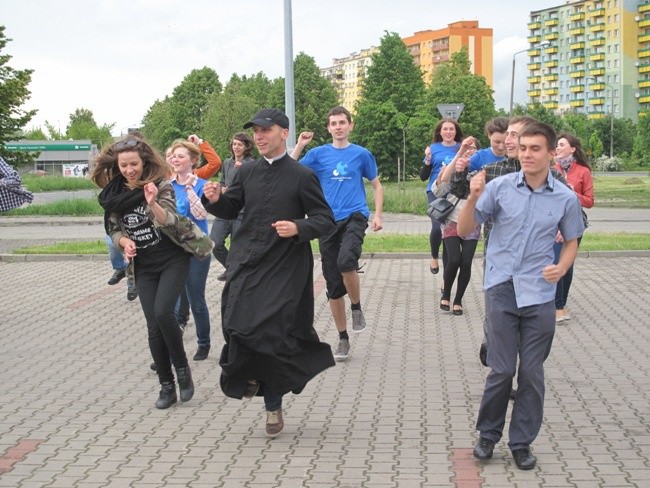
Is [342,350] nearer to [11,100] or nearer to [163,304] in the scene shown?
[163,304]

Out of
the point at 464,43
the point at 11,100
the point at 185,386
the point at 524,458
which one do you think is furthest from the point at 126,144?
the point at 464,43

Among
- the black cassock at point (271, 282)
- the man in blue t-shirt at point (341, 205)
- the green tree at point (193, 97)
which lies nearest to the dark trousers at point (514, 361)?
the black cassock at point (271, 282)

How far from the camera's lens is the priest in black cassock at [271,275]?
20.4ft

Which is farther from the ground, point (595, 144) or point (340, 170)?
point (340, 170)

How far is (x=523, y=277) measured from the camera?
563 cm

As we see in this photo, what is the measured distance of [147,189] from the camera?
21.9ft

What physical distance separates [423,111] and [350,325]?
60.9 metres

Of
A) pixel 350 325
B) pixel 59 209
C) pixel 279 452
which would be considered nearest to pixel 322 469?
pixel 279 452

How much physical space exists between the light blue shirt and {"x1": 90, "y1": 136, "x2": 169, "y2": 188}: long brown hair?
2.44 m

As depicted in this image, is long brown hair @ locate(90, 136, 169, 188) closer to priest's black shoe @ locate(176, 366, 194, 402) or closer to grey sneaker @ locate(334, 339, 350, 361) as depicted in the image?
priest's black shoe @ locate(176, 366, 194, 402)

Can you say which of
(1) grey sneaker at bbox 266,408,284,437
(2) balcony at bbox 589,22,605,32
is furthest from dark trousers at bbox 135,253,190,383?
(2) balcony at bbox 589,22,605,32

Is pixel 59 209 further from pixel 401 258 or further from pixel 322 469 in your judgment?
pixel 322 469

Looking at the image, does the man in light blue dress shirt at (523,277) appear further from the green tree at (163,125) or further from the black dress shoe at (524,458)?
the green tree at (163,125)

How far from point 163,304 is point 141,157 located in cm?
98
